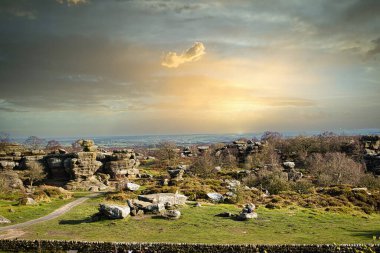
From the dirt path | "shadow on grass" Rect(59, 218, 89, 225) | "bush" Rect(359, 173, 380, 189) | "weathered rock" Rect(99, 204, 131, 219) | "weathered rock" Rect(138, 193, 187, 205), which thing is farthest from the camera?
"bush" Rect(359, 173, 380, 189)

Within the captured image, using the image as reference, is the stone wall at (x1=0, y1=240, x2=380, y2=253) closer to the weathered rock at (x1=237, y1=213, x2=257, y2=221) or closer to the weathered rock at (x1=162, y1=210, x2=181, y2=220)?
the weathered rock at (x1=162, y1=210, x2=181, y2=220)

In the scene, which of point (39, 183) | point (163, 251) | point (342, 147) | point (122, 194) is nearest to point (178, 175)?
point (122, 194)

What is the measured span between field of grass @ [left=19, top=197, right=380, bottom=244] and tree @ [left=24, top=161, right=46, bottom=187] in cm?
3876

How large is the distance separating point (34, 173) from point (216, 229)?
5601 cm

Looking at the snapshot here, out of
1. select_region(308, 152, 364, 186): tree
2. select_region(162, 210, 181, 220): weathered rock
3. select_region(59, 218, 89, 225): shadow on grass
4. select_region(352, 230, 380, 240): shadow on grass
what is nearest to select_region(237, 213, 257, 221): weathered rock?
select_region(162, 210, 181, 220): weathered rock

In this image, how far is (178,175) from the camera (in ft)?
263

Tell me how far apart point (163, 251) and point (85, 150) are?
64.7 meters

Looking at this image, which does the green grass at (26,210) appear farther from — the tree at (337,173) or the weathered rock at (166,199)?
the tree at (337,173)

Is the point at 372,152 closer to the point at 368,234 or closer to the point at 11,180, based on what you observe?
the point at 368,234

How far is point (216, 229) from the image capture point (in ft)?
117

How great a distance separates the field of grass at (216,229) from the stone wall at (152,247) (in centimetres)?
181

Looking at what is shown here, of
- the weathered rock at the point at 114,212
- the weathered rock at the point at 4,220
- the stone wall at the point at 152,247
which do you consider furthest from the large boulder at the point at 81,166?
the stone wall at the point at 152,247

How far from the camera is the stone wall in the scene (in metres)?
28.8

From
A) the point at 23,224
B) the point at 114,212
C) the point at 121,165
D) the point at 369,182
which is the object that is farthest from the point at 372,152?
the point at 23,224
